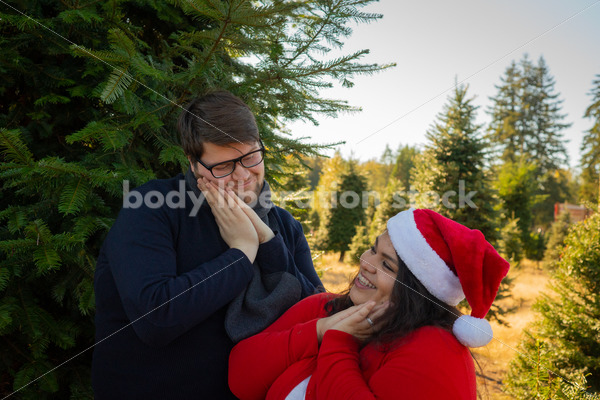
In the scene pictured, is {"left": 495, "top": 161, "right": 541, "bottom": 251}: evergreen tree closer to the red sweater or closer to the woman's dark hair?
the woman's dark hair

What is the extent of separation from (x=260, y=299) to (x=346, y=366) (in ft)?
1.77

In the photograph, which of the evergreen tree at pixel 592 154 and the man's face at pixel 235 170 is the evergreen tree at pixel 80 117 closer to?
the man's face at pixel 235 170

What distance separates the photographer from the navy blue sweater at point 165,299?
1296 millimetres

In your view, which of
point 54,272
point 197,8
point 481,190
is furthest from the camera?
point 481,190

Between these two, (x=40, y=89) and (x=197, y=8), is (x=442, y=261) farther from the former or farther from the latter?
(x=40, y=89)

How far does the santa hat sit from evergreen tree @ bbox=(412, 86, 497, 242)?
21.3 ft

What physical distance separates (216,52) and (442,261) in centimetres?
194

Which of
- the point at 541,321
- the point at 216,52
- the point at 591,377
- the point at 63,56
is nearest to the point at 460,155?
the point at 541,321

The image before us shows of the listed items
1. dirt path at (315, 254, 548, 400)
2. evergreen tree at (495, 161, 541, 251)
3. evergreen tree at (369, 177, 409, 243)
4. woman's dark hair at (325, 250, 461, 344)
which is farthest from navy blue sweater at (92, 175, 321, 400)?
→ evergreen tree at (495, 161, 541, 251)

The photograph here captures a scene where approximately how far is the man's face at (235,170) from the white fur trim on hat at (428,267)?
794 mm

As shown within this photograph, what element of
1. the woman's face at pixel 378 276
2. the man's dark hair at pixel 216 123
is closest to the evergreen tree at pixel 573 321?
the woman's face at pixel 378 276

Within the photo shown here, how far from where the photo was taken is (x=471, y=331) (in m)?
1.30

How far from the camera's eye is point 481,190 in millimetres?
7453

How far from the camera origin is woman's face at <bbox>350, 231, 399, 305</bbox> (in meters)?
1.53
